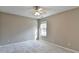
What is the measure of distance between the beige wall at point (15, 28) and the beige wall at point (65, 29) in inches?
76.6

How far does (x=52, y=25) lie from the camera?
5.33m

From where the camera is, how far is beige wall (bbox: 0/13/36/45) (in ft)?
15.7

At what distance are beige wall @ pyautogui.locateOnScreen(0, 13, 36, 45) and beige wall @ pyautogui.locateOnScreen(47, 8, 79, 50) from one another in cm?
195

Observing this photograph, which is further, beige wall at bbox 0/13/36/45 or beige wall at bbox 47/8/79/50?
beige wall at bbox 0/13/36/45

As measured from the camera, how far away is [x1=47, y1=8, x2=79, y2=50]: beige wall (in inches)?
142

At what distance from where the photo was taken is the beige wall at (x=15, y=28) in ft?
15.7

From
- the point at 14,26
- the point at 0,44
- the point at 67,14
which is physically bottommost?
the point at 0,44

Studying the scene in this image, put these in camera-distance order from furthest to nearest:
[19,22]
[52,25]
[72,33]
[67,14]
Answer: [19,22]
[52,25]
[67,14]
[72,33]

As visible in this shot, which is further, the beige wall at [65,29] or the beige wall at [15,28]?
the beige wall at [15,28]

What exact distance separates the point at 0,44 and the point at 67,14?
14.2 feet

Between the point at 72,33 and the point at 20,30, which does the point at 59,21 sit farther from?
the point at 20,30

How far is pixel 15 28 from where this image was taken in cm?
543

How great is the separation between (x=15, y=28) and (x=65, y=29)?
3384mm
